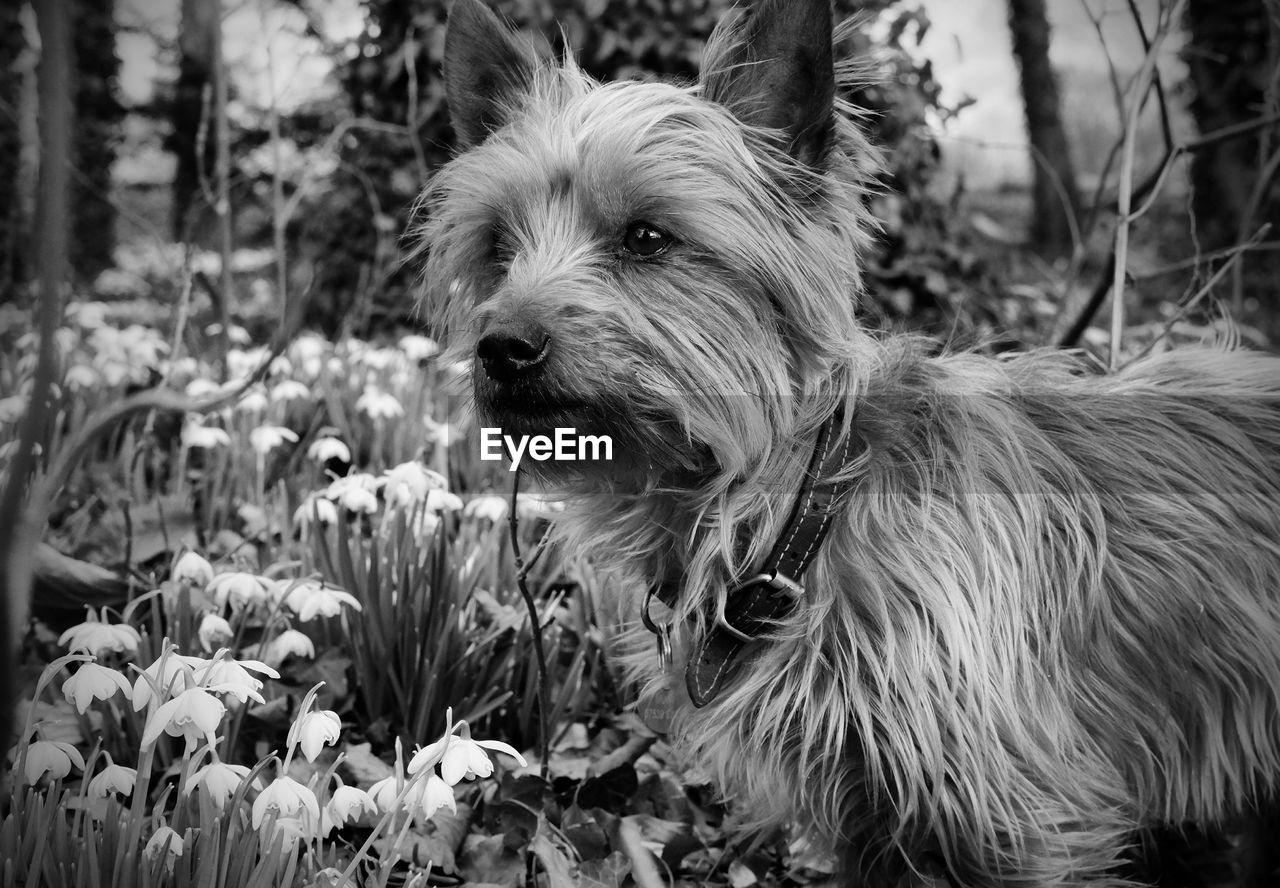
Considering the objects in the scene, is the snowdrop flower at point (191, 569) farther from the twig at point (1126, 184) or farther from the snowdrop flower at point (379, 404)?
the twig at point (1126, 184)

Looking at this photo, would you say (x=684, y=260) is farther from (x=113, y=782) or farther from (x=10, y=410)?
→ (x=10, y=410)

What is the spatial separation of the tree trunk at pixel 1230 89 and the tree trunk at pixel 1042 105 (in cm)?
444

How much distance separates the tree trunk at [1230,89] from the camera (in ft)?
23.9

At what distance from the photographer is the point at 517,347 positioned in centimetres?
188

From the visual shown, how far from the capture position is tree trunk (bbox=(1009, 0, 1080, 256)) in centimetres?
1259

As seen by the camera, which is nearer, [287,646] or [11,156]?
[287,646]

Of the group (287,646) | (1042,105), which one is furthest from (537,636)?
(1042,105)

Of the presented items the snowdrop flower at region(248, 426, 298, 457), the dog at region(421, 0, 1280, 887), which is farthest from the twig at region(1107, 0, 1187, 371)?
the snowdrop flower at region(248, 426, 298, 457)

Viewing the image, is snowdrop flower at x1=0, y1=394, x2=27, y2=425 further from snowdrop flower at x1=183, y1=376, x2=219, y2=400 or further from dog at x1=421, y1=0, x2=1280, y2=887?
dog at x1=421, y1=0, x2=1280, y2=887

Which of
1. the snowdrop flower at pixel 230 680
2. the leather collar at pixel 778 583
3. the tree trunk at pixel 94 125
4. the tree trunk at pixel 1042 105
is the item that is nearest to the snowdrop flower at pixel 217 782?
the snowdrop flower at pixel 230 680

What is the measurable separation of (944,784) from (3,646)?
5.19ft

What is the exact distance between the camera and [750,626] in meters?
1.96

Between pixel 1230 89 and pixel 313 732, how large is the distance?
27.6 ft

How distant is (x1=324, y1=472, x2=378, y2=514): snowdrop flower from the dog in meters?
0.74
